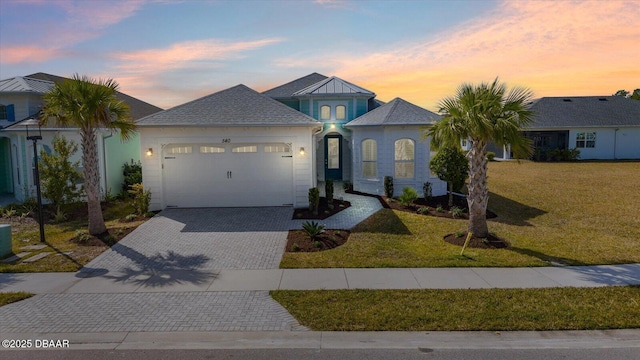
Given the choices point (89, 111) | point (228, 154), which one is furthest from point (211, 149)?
point (89, 111)

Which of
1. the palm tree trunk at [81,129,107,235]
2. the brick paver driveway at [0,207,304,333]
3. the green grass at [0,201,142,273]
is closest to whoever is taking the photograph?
the brick paver driveway at [0,207,304,333]

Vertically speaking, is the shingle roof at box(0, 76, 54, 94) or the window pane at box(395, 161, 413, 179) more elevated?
the shingle roof at box(0, 76, 54, 94)

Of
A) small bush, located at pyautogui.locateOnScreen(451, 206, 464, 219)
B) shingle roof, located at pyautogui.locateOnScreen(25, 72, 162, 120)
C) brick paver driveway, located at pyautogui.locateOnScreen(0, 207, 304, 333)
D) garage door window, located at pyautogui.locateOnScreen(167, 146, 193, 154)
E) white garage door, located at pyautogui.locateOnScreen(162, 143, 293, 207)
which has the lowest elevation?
brick paver driveway, located at pyautogui.locateOnScreen(0, 207, 304, 333)

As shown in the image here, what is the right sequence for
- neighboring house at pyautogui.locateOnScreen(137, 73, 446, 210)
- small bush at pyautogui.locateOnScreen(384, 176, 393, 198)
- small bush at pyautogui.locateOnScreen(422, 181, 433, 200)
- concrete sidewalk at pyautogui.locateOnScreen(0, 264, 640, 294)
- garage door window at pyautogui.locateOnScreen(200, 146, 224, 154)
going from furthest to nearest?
small bush at pyautogui.locateOnScreen(384, 176, 393, 198) → small bush at pyautogui.locateOnScreen(422, 181, 433, 200) → garage door window at pyautogui.locateOnScreen(200, 146, 224, 154) → neighboring house at pyautogui.locateOnScreen(137, 73, 446, 210) → concrete sidewalk at pyautogui.locateOnScreen(0, 264, 640, 294)

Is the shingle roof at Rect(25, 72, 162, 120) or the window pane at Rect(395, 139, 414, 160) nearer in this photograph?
the window pane at Rect(395, 139, 414, 160)

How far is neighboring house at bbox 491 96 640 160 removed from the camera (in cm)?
3594

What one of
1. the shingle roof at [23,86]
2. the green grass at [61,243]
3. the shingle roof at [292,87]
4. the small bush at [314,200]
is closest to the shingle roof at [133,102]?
the shingle roof at [23,86]

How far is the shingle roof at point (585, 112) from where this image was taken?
3612 cm

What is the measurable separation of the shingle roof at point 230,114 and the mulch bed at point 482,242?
6.63 metres

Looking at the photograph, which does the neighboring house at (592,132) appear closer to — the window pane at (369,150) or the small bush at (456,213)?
the window pane at (369,150)

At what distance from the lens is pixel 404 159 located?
18469mm

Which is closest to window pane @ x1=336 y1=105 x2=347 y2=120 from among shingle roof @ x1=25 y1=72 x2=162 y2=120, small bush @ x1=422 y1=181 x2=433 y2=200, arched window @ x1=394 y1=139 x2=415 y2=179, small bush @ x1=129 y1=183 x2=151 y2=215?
arched window @ x1=394 y1=139 x2=415 y2=179

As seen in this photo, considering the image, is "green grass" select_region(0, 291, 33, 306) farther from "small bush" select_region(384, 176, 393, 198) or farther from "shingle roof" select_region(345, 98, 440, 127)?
"shingle roof" select_region(345, 98, 440, 127)

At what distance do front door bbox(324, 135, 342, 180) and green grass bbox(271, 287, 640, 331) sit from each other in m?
15.0
